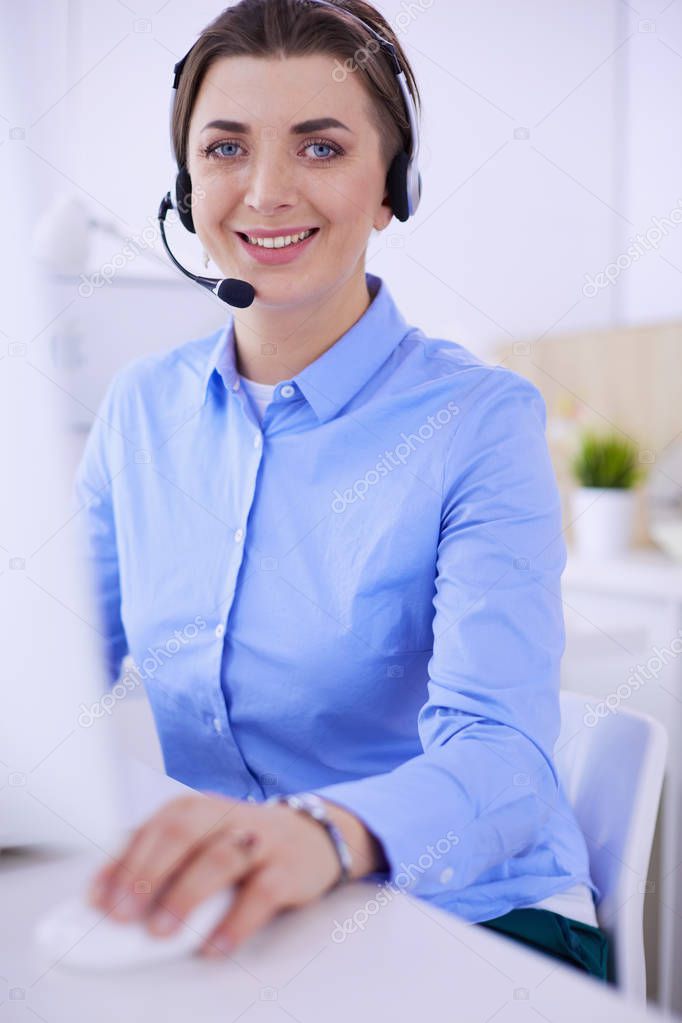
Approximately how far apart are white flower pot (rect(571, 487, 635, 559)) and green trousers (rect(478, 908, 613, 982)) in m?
1.50

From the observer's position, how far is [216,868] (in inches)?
17.9

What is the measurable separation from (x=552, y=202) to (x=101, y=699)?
2.78 meters

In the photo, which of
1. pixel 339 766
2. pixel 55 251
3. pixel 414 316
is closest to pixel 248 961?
pixel 339 766

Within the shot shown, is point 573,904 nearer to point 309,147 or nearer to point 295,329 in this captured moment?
point 295,329

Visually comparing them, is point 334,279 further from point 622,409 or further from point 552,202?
point 552,202

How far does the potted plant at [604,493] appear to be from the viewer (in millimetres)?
2285

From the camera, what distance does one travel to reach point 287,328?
1.12m

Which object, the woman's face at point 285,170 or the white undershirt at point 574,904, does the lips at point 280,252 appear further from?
the white undershirt at point 574,904

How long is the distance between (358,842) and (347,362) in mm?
621

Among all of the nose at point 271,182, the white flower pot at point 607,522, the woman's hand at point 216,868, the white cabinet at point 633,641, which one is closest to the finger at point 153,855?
the woman's hand at point 216,868

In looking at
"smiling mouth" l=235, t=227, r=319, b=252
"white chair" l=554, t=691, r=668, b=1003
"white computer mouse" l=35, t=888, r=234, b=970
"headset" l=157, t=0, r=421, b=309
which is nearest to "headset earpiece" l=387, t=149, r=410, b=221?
"headset" l=157, t=0, r=421, b=309

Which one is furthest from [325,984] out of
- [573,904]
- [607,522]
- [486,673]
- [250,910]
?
[607,522]

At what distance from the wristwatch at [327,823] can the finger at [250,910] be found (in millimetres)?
64

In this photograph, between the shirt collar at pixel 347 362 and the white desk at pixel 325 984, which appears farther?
the shirt collar at pixel 347 362
